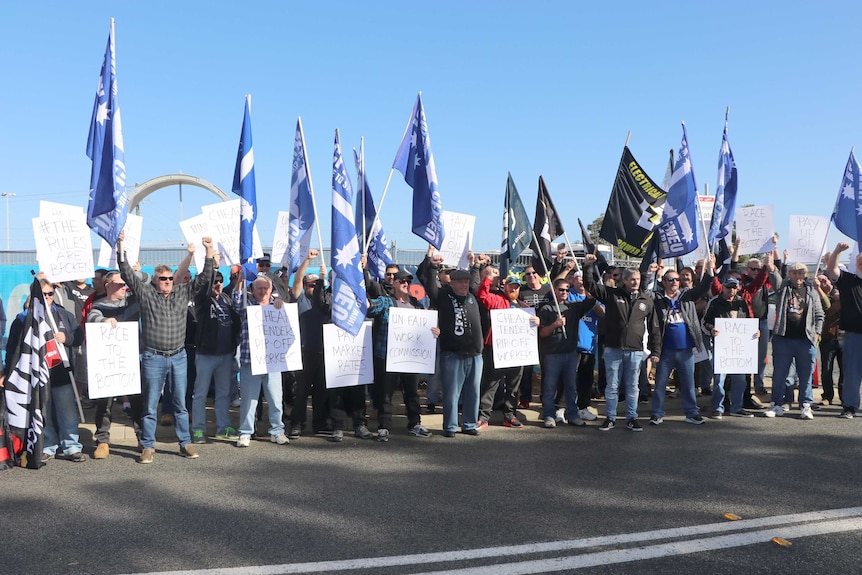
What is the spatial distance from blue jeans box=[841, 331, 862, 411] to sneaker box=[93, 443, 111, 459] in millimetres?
9195

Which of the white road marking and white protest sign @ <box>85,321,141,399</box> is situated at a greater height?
white protest sign @ <box>85,321,141,399</box>

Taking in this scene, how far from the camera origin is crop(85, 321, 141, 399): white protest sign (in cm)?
725

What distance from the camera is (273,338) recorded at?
808 centimetres

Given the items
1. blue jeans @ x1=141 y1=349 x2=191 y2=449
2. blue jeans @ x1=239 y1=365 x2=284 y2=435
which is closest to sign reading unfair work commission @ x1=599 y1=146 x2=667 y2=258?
blue jeans @ x1=239 y1=365 x2=284 y2=435

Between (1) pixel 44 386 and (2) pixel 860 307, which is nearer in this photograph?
(1) pixel 44 386

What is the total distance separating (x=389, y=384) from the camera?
8.63m

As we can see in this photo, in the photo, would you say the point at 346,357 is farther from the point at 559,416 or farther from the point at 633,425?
the point at 633,425

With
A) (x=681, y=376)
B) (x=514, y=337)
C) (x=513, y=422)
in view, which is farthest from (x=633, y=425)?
(x=514, y=337)

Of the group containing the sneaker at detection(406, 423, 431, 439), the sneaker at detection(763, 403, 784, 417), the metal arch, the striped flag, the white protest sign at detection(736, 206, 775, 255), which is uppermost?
the metal arch

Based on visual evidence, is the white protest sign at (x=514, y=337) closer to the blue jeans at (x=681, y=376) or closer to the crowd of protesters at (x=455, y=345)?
the crowd of protesters at (x=455, y=345)

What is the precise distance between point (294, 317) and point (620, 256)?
1227 inches

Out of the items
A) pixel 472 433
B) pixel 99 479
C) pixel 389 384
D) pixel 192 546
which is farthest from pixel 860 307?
pixel 99 479

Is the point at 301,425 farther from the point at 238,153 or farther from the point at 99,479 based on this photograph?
the point at 238,153

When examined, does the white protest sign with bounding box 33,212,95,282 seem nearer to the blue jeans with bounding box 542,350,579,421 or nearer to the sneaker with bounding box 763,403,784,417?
the blue jeans with bounding box 542,350,579,421
